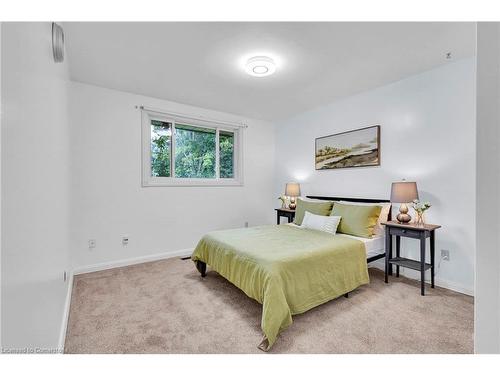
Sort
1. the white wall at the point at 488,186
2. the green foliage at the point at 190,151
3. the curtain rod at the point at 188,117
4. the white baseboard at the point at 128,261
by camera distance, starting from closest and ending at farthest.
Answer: the white wall at the point at 488,186
the white baseboard at the point at 128,261
the curtain rod at the point at 188,117
the green foliage at the point at 190,151

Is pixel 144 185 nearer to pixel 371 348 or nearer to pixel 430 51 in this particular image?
pixel 371 348

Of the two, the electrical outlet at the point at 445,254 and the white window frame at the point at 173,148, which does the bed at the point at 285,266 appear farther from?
the white window frame at the point at 173,148

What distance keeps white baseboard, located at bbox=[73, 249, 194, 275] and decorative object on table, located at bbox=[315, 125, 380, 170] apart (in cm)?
264

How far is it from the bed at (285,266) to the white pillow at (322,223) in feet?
0.63

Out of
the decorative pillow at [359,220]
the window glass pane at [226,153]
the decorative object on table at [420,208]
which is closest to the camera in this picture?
the decorative object on table at [420,208]

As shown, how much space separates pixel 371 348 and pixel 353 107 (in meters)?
2.99

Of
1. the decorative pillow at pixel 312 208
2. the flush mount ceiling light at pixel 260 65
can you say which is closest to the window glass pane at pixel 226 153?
the decorative pillow at pixel 312 208

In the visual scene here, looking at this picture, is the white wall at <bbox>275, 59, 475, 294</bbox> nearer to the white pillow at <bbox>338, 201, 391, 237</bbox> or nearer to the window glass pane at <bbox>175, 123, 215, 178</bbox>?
the white pillow at <bbox>338, 201, 391, 237</bbox>

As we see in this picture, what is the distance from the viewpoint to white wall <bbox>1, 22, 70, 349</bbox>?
0.77 meters

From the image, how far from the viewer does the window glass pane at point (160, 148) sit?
367 centimetres

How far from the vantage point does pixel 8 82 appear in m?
Result: 0.81

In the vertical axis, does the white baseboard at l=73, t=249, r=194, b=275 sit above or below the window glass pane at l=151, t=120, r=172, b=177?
below

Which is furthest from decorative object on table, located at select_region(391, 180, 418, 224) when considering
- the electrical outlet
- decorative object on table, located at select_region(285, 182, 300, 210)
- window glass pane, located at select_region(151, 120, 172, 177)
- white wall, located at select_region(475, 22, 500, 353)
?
window glass pane, located at select_region(151, 120, 172, 177)
